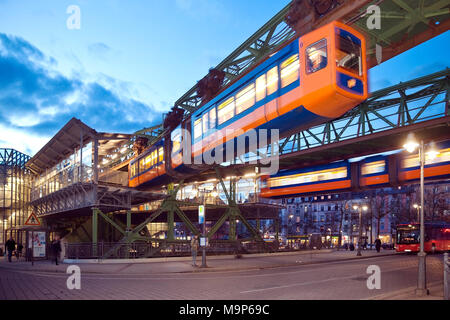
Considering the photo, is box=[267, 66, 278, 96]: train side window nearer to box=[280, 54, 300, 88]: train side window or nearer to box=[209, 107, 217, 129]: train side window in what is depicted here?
box=[280, 54, 300, 88]: train side window

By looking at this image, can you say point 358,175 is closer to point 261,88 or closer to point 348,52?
point 261,88

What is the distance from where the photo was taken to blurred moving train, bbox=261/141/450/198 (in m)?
23.1

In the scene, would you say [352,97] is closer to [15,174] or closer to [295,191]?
[295,191]

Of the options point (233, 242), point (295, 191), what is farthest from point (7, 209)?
point (295, 191)

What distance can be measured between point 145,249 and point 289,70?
19.2 meters

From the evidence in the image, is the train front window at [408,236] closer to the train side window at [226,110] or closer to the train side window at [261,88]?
the train side window at [226,110]

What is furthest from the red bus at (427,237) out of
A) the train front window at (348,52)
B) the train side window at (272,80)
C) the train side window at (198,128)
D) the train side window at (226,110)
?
the train front window at (348,52)

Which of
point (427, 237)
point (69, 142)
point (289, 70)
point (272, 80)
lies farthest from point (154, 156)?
point (427, 237)

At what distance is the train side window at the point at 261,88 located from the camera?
15.6 metres

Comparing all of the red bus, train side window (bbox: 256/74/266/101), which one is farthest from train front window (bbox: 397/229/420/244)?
train side window (bbox: 256/74/266/101)

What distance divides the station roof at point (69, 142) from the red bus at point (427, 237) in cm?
3095

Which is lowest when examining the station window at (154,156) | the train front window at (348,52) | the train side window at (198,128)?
the station window at (154,156)

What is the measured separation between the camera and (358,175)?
92.3 ft

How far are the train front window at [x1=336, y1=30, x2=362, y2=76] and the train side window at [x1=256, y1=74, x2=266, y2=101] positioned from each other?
12.0 feet
